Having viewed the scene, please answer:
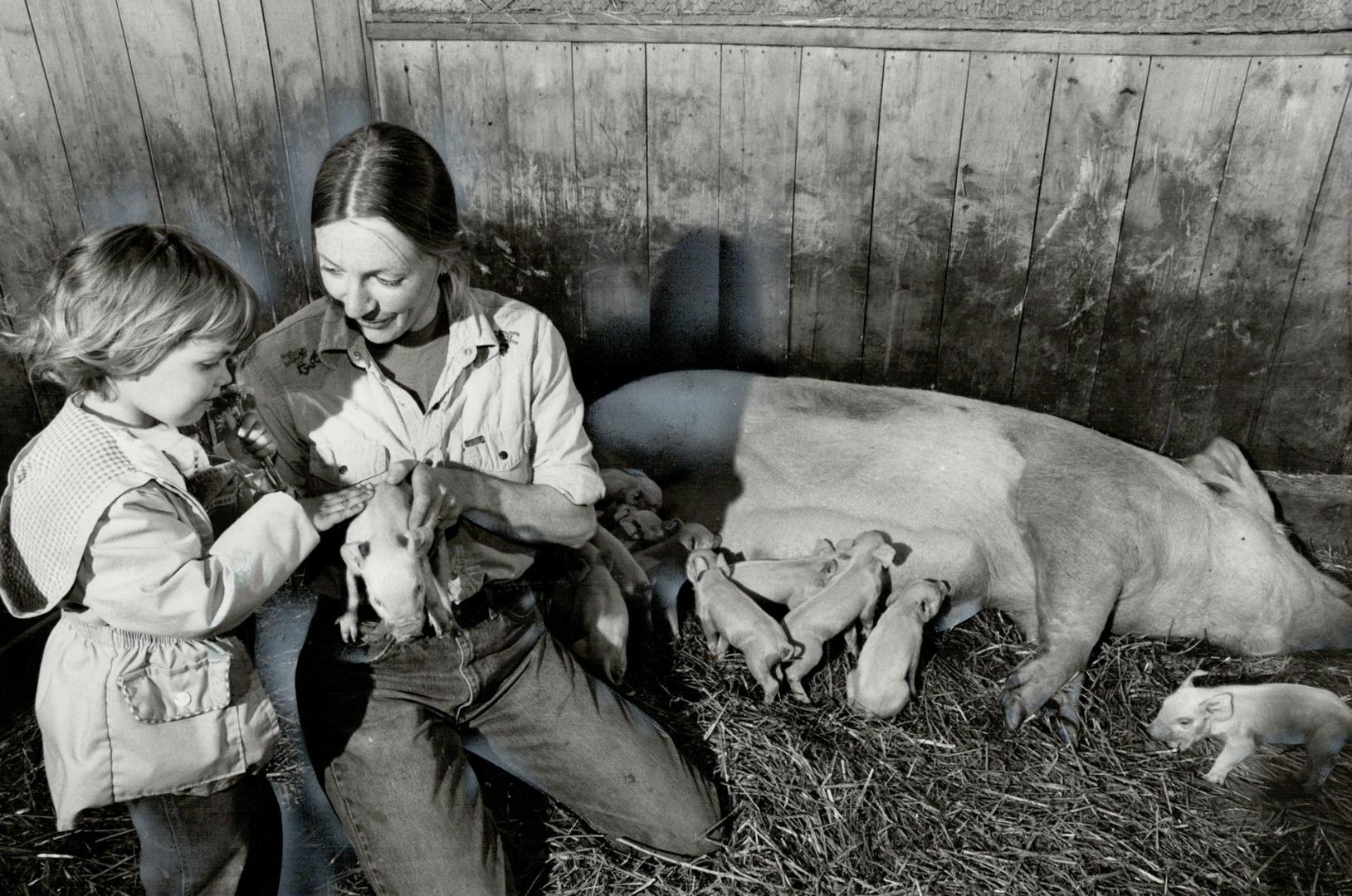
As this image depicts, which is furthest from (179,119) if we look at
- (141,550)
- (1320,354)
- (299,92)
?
Answer: (1320,354)

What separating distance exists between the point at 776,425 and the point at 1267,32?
7.33 ft

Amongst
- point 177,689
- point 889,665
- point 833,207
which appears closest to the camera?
point 177,689

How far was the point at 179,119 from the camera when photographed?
12.0 feet

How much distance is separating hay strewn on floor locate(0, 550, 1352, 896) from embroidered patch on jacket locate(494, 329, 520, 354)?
1.23 meters

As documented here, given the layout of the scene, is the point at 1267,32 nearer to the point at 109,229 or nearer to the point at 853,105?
the point at 853,105

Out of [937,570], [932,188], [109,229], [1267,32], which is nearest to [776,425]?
[937,570]

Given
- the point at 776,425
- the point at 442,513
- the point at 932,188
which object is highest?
the point at 932,188

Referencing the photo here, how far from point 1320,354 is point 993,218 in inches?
56.8

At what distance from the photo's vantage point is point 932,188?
3.77m

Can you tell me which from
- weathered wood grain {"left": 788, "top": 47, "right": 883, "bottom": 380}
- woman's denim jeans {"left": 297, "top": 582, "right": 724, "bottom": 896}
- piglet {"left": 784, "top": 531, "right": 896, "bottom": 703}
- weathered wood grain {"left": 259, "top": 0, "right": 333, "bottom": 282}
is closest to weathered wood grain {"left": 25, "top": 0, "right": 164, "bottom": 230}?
weathered wood grain {"left": 259, "top": 0, "right": 333, "bottom": 282}

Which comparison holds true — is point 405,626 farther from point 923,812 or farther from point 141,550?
point 923,812

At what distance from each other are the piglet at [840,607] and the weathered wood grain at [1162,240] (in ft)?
4.73

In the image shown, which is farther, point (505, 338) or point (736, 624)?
point (736, 624)

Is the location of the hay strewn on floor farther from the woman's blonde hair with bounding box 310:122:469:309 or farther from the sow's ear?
the woman's blonde hair with bounding box 310:122:469:309
